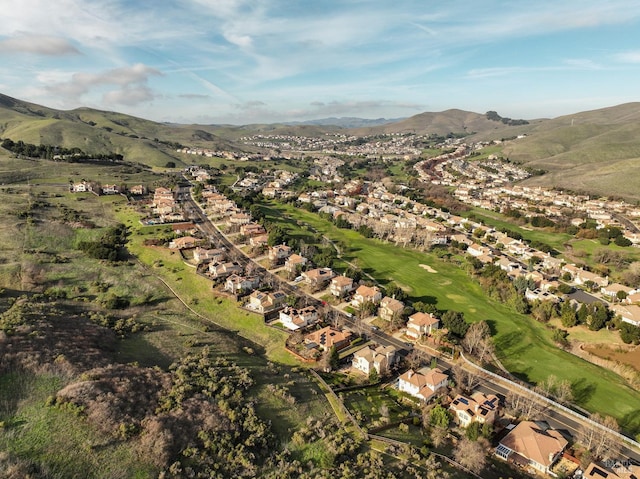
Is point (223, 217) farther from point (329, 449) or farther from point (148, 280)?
point (329, 449)

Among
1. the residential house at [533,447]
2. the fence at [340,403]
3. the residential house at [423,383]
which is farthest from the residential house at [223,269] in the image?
the residential house at [533,447]

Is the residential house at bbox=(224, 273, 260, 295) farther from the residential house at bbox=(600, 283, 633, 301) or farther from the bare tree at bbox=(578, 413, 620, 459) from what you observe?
the residential house at bbox=(600, 283, 633, 301)

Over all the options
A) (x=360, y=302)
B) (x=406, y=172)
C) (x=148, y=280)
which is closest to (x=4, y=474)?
(x=148, y=280)

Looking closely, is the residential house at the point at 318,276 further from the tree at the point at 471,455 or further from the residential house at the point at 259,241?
the tree at the point at 471,455

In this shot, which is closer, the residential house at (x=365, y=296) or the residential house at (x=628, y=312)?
the residential house at (x=628, y=312)

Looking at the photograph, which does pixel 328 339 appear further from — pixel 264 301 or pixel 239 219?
pixel 239 219

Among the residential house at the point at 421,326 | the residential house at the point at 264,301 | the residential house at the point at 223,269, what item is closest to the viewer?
the residential house at the point at 421,326
